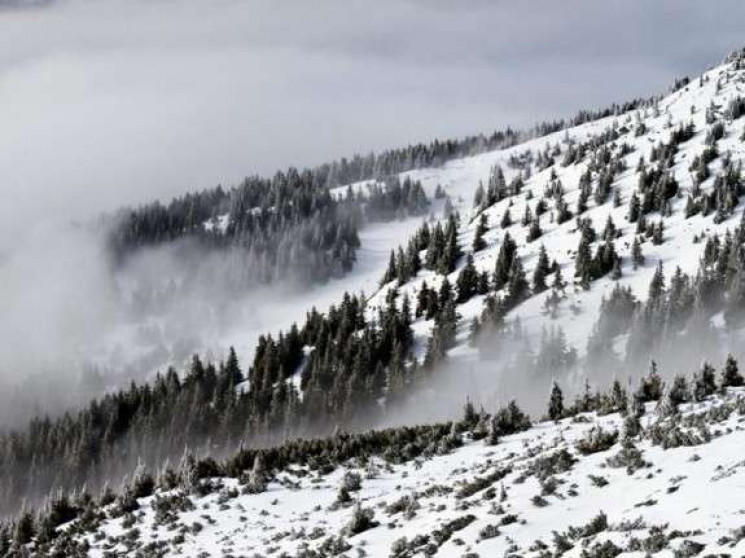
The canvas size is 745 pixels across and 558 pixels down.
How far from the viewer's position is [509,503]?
1055 inches

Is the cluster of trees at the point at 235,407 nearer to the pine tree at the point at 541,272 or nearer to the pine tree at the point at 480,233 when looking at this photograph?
the pine tree at the point at 541,272

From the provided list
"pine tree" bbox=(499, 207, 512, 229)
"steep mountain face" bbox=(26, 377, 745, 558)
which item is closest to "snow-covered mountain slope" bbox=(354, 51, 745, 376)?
"pine tree" bbox=(499, 207, 512, 229)

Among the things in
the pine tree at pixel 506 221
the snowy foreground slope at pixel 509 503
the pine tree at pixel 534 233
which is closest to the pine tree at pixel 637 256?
the pine tree at pixel 534 233

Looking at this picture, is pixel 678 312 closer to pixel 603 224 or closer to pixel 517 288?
pixel 517 288

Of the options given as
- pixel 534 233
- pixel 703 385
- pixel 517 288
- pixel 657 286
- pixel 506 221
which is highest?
pixel 703 385

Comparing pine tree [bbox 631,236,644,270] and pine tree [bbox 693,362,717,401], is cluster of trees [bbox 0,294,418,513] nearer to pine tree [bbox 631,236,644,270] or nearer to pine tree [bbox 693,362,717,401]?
pine tree [bbox 631,236,644,270]

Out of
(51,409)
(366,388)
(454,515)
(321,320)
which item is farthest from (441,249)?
(454,515)

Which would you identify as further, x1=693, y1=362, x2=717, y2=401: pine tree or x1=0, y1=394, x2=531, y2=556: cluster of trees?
x1=0, y1=394, x2=531, y2=556: cluster of trees

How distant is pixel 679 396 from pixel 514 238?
396ft

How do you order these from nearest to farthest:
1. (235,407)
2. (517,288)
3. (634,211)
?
(517,288), (235,407), (634,211)

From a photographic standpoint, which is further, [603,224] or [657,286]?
[603,224]

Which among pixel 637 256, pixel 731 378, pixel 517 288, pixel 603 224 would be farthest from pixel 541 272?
pixel 731 378

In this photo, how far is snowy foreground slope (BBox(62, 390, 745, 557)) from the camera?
20906 millimetres

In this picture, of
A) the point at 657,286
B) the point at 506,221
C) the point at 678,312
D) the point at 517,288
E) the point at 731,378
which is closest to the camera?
the point at 731,378
